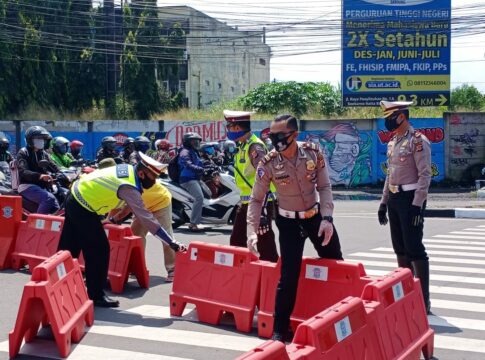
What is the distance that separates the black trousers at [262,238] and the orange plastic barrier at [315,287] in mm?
885

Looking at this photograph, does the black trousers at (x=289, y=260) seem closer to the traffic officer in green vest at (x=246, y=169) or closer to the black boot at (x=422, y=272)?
the traffic officer in green vest at (x=246, y=169)

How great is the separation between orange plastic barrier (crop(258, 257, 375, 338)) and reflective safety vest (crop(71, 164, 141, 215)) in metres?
1.77

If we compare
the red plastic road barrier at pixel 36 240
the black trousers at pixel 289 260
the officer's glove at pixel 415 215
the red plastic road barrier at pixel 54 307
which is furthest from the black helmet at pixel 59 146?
the black trousers at pixel 289 260

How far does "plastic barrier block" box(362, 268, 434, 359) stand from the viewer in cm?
562

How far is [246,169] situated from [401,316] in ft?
9.88

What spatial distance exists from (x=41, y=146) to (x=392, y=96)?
21365 mm

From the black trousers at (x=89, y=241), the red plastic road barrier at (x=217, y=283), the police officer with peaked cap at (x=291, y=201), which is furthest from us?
the black trousers at (x=89, y=241)

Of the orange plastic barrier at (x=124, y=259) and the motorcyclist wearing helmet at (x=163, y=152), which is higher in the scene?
the motorcyclist wearing helmet at (x=163, y=152)

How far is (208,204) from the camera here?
15344mm

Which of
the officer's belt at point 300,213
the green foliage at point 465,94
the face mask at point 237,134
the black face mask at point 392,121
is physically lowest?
the officer's belt at point 300,213

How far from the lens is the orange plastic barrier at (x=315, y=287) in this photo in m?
6.84

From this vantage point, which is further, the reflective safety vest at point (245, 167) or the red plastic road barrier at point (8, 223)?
the red plastic road barrier at point (8, 223)

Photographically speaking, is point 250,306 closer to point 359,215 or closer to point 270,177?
point 270,177

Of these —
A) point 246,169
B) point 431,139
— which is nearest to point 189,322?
point 246,169
